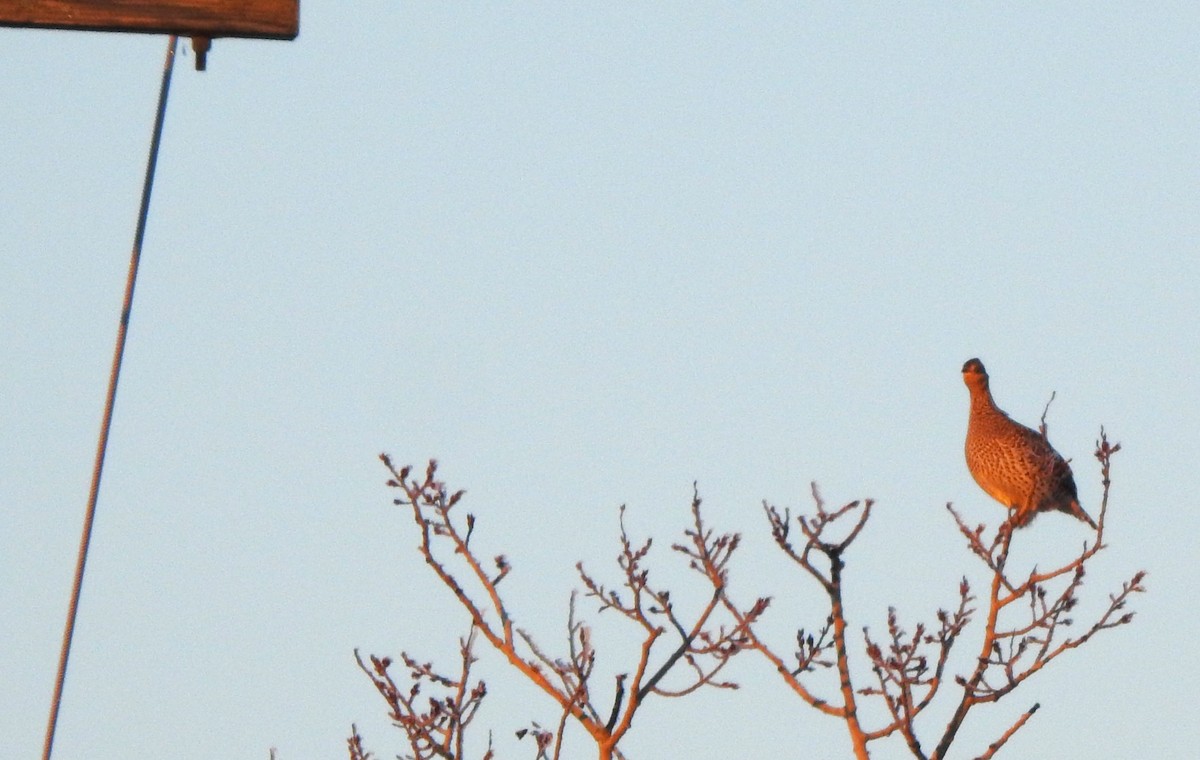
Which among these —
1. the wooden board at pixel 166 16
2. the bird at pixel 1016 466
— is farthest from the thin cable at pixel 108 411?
the bird at pixel 1016 466

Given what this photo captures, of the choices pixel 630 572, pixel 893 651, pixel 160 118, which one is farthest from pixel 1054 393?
pixel 160 118

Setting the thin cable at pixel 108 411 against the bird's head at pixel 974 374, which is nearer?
the thin cable at pixel 108 411

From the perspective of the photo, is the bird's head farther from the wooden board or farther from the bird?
the wooden board

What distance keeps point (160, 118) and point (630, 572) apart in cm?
273

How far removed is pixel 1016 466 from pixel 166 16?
7431mm

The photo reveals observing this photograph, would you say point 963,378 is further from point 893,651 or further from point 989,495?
point 893,651

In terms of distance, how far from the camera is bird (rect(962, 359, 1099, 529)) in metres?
11.4

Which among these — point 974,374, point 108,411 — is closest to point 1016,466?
point 974,374

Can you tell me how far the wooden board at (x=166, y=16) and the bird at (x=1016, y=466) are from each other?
6.76 metres

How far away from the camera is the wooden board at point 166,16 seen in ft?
17.4

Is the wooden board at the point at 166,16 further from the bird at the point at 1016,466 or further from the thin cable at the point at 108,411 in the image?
the bird at the point at 1016,466

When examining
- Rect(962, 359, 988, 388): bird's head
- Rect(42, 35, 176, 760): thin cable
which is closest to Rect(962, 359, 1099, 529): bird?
Rect(962, 359, 988, 388): bird's head

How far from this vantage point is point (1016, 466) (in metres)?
11.7

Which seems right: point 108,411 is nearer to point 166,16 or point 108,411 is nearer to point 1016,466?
point 166,16
